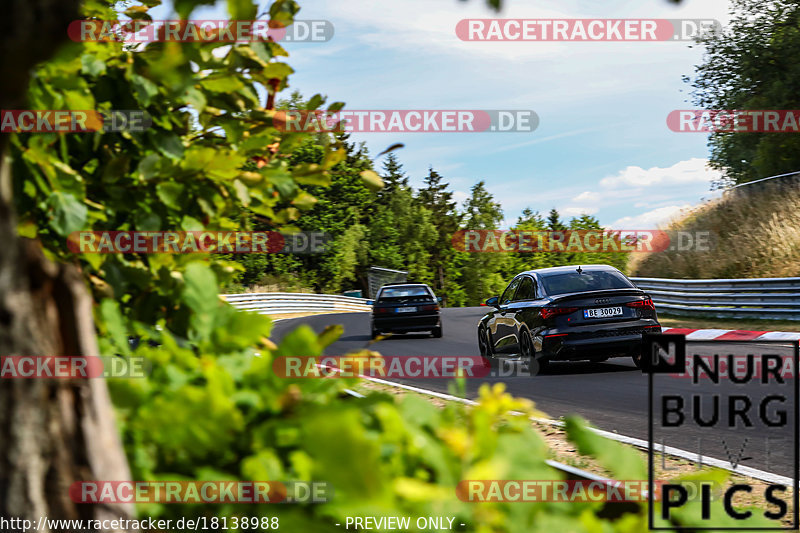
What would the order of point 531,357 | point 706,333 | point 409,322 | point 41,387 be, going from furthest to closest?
point 409,322
point 706,333
point 531,357
point 41,387

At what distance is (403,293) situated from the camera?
22.6 metres

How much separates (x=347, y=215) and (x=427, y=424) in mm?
72308

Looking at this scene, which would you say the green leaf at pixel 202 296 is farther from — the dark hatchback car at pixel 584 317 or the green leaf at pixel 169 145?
the dark hatchback car at pixel 584 317

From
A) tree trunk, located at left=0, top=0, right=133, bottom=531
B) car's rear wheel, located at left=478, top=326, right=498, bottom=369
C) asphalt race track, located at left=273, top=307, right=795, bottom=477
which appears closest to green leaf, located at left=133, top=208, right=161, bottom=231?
tree trunk, located at left=0, top=0, right=133, bottom=531

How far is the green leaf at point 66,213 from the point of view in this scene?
201 cm

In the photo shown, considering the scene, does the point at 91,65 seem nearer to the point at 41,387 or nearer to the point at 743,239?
the point at 41,387

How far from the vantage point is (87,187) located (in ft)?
7.95

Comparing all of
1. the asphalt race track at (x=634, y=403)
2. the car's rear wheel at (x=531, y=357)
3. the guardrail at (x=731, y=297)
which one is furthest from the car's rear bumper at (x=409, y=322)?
the car's rear wheel at (x=531, y=357)

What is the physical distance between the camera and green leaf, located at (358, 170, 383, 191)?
2396 mm

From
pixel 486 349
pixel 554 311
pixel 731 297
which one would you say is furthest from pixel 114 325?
pixel 731 297

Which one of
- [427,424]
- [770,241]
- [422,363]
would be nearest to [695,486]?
[427,424]

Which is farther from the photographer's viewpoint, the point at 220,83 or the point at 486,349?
the point at 486,349

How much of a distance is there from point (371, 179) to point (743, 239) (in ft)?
86.5

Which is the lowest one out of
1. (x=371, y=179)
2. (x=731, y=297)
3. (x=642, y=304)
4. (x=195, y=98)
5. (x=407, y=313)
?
(x=407, y=313)
